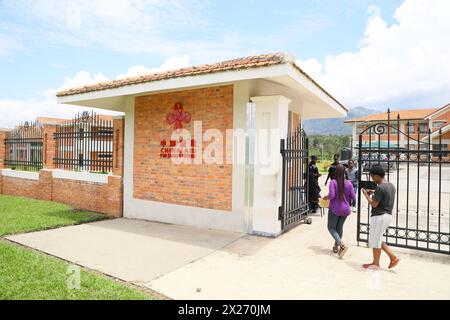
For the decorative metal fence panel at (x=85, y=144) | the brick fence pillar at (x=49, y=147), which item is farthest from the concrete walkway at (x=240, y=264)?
the brick fence pillar at (x=49, y=147)

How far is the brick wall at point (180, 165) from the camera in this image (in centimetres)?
690

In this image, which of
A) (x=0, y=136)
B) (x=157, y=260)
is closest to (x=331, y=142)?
(x=0, y=136)

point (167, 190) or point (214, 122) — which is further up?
point (214, 122)

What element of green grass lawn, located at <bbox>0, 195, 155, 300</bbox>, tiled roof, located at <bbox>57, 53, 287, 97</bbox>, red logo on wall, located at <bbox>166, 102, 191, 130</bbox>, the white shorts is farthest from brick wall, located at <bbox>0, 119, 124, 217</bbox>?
the white shorts

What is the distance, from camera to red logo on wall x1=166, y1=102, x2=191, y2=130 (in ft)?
24.4

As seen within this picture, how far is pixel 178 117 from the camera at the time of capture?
7.56m

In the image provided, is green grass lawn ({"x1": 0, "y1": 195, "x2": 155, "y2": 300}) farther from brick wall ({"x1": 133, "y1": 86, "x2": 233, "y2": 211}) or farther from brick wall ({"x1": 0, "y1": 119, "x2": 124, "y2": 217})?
brick wall ({"x1": 133, "y1": 86, "x2": 233, "y2": 211})

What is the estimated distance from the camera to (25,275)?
425cm

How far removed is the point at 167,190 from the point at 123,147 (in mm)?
2047

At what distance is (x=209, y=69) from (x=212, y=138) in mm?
1570

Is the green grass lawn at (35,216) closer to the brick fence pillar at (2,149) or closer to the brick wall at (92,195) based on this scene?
the brick wall at (92,195)

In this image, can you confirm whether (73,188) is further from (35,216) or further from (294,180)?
(294,180)

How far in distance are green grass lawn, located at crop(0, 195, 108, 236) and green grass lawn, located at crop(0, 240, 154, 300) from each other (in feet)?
7.61

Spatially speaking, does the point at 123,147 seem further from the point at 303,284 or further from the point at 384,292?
the point at 384,292
